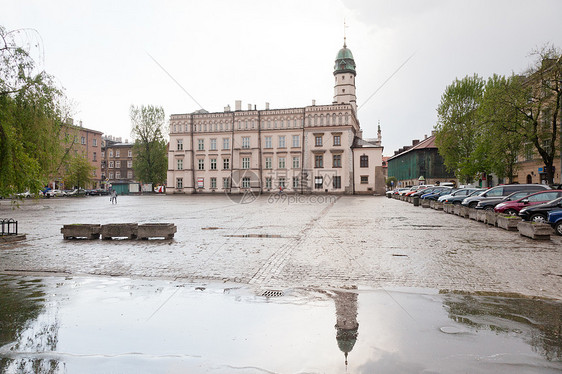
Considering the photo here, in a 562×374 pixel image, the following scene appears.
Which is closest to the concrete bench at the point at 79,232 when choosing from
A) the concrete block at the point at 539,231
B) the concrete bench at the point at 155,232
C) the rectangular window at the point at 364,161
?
the concrete bench at the point at 155,232

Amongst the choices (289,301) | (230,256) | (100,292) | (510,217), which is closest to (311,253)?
(230,256)

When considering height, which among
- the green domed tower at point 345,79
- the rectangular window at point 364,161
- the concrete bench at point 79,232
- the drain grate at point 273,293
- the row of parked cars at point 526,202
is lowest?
the drain grate at point 273,293

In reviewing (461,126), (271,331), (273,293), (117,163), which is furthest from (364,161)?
(117,163)

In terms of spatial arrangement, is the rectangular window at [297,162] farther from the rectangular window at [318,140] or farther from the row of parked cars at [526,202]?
the row of parked cars at [526,202]

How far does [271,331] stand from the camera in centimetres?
497

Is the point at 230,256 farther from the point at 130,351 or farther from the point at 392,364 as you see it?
the point at 392,364

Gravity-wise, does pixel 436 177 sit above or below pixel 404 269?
above

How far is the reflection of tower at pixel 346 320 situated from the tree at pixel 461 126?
146 ft

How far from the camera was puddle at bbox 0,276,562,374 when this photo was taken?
4082mm

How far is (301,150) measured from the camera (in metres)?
66.1

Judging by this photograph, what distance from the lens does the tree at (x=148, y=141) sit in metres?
73.1

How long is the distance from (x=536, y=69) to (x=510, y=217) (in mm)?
22356

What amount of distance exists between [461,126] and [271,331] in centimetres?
4914

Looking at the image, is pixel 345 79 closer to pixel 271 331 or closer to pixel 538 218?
pixel 538 218
